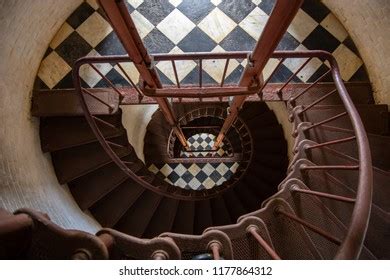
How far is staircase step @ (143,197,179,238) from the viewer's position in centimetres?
355

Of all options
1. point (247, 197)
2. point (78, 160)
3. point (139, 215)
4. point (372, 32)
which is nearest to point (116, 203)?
point (139, 215)

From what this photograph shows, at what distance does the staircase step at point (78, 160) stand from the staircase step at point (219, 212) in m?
1.67

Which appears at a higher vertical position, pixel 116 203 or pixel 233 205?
pixel 116 203

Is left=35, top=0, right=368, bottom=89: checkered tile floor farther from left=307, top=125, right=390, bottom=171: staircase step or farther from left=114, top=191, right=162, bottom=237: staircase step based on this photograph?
left=114, top=191, right=162, bottom=237: staircase step

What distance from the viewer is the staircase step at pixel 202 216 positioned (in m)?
3.89

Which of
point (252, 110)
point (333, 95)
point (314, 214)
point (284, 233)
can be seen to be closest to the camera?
point (284, 233)

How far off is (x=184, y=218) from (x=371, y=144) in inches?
92.3

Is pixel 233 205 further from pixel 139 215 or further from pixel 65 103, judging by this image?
pixel 65 103

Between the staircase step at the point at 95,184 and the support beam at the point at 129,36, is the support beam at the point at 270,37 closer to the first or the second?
the support beam at the point at 129,36

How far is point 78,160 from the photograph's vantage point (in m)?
3.03

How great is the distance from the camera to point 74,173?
296 cm

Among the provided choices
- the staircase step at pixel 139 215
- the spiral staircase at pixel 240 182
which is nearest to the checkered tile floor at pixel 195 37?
the spiral staircase at pixel 240 182

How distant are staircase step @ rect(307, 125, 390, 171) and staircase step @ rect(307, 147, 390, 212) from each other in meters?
0.17
